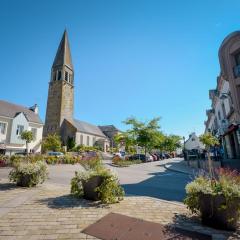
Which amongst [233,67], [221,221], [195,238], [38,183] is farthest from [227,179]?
[233,67]

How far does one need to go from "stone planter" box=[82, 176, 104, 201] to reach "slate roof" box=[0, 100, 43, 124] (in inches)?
1245

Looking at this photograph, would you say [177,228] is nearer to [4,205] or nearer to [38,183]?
[4,205]

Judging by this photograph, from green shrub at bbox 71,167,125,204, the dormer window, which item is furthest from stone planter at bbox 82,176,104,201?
the dormer window

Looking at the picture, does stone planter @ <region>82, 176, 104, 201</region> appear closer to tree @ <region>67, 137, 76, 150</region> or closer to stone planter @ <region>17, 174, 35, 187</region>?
stone planter @ <region>17, 174, 35, 187</region>

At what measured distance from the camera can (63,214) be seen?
5.02 meters

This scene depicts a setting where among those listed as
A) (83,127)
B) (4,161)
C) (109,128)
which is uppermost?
(109,128)

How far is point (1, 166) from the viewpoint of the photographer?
20734 millimetres

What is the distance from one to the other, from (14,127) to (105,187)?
32429 millimetres

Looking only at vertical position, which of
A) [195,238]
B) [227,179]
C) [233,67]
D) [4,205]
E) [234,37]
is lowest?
[195,238]

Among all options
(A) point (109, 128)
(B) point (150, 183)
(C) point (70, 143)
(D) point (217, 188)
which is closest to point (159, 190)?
(B) point (150, 183)

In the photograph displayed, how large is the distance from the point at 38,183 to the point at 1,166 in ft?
47.4

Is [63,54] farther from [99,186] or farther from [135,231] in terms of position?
[135,231]

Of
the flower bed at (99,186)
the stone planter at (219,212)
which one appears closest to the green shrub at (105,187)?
the flower bed at (99,186)

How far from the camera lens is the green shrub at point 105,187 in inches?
251
